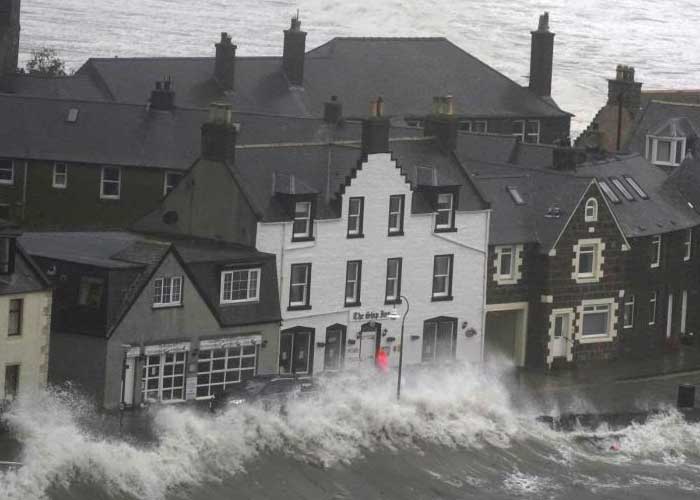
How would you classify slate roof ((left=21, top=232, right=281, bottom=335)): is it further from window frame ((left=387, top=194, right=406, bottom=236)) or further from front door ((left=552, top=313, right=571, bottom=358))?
front door ((left=552, top=313, right=571, bottom=358))

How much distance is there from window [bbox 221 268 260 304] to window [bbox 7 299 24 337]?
705 cm

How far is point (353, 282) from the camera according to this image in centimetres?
7069

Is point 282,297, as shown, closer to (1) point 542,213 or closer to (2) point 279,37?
(1) point 542,213

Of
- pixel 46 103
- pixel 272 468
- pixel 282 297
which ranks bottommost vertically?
pixel 272 468

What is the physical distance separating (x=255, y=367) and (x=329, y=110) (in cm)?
2017

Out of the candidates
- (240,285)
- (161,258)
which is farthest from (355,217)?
(161,258)

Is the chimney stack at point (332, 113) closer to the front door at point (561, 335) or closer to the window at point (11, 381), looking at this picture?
the front door at point (561, 335)

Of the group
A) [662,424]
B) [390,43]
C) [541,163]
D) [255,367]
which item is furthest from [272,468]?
[390,43]

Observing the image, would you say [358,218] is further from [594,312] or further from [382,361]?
[594,312]

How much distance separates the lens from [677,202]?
81.6 meters

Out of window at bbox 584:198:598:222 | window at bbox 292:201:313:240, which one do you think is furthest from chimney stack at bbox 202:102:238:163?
window at bbox 584:198:598:222

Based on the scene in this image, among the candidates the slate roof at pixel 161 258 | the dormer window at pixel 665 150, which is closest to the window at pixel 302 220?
the slate roof at pixel 161 258

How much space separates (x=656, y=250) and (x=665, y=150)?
14512 mm

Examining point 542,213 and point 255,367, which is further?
point 542,213
